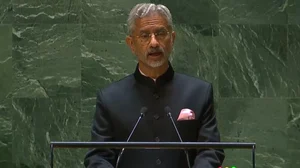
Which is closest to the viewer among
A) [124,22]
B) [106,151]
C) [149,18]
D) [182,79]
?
[106,151]

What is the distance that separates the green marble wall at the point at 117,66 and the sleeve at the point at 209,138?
5.30 feet

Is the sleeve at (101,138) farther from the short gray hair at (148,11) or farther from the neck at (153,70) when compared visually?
the short gray hair at (148,11)

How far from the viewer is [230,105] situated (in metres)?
4.14

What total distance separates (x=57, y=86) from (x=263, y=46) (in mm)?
1511

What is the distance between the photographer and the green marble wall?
407 centimetres

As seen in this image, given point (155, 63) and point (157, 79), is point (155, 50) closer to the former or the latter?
point (155, 63)

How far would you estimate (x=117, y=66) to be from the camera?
4.09 metres

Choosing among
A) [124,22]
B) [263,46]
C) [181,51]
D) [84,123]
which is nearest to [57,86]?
[84,123]

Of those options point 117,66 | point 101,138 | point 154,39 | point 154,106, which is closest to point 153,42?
point 154,39

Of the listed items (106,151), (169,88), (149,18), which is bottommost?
(106,151)

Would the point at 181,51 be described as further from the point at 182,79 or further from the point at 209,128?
the point at 209,128

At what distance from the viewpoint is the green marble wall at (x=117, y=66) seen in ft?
13.4

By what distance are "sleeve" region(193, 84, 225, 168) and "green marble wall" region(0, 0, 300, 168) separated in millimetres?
1617

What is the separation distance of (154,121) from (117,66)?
1693 mm
